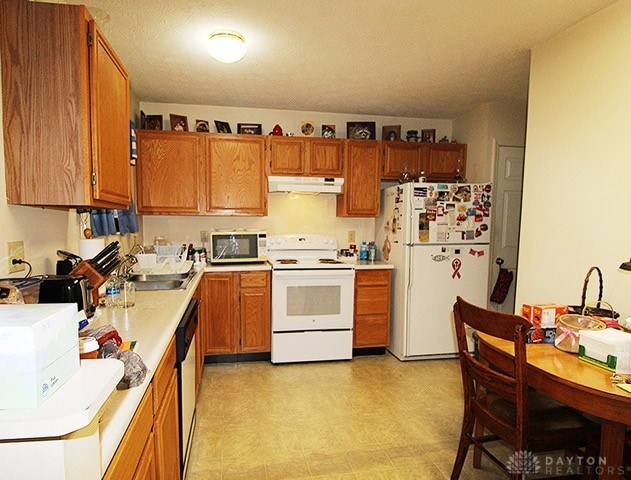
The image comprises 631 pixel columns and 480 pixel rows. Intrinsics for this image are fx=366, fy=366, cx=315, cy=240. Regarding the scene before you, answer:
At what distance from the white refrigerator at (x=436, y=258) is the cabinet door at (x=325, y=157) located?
67 centimetres

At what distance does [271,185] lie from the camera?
138 inches

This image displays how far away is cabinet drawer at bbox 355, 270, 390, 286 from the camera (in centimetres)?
353

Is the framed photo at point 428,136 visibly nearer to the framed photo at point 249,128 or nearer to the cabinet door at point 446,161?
the cabinet door at point 446,161

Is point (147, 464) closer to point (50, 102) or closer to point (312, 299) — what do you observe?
point (50, 102)

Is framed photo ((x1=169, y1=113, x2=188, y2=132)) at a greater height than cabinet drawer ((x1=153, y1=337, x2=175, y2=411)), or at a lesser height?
greater

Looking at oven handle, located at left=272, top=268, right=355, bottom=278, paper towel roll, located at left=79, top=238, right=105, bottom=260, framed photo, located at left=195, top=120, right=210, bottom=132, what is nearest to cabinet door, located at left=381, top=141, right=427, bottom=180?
oven handle, located at left=272, top=268, right=355, bottom=278

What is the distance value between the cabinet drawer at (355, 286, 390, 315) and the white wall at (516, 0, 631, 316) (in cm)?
127

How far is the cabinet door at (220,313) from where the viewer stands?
3291 millimetres

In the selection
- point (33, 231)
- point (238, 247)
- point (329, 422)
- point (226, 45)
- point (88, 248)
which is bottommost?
point (329, 422)

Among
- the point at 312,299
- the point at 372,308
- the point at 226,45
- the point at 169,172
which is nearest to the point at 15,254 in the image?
the point at 226,45

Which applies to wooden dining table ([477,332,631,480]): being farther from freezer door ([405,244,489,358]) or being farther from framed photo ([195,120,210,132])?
framed photo ([195,120,210,132])

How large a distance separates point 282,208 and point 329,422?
2.20m

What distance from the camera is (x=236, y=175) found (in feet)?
11.5

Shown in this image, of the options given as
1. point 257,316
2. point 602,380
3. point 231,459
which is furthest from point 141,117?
point 602,380
